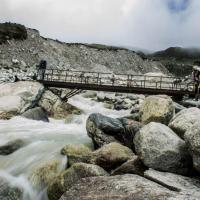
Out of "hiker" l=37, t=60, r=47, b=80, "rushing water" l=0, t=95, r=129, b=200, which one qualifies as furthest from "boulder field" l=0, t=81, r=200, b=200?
"hiker" l=37, t=60, r=47, b=80

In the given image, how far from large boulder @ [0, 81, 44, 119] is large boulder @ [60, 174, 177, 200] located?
14536mm

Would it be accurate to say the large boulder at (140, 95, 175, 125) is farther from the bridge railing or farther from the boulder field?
the bridge railing

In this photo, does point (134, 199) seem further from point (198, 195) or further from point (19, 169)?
point (19, 169)

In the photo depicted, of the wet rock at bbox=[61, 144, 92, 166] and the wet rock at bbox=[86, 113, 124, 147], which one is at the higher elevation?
the wet rock at bbox=[86, 113, 124, 147]

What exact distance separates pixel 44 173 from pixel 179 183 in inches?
191

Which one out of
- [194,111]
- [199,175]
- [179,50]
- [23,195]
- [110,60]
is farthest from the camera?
[179,50]

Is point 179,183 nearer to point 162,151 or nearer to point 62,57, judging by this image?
point 162,151

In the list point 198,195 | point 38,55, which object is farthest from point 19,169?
point 38,55

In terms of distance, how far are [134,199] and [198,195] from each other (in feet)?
5.18

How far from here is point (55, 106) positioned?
29.5m

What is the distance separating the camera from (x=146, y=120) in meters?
17.7

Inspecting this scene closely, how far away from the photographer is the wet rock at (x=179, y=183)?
30.8ft

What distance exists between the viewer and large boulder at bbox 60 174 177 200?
30.5 feet

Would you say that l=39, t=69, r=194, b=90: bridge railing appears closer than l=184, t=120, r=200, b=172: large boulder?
No
